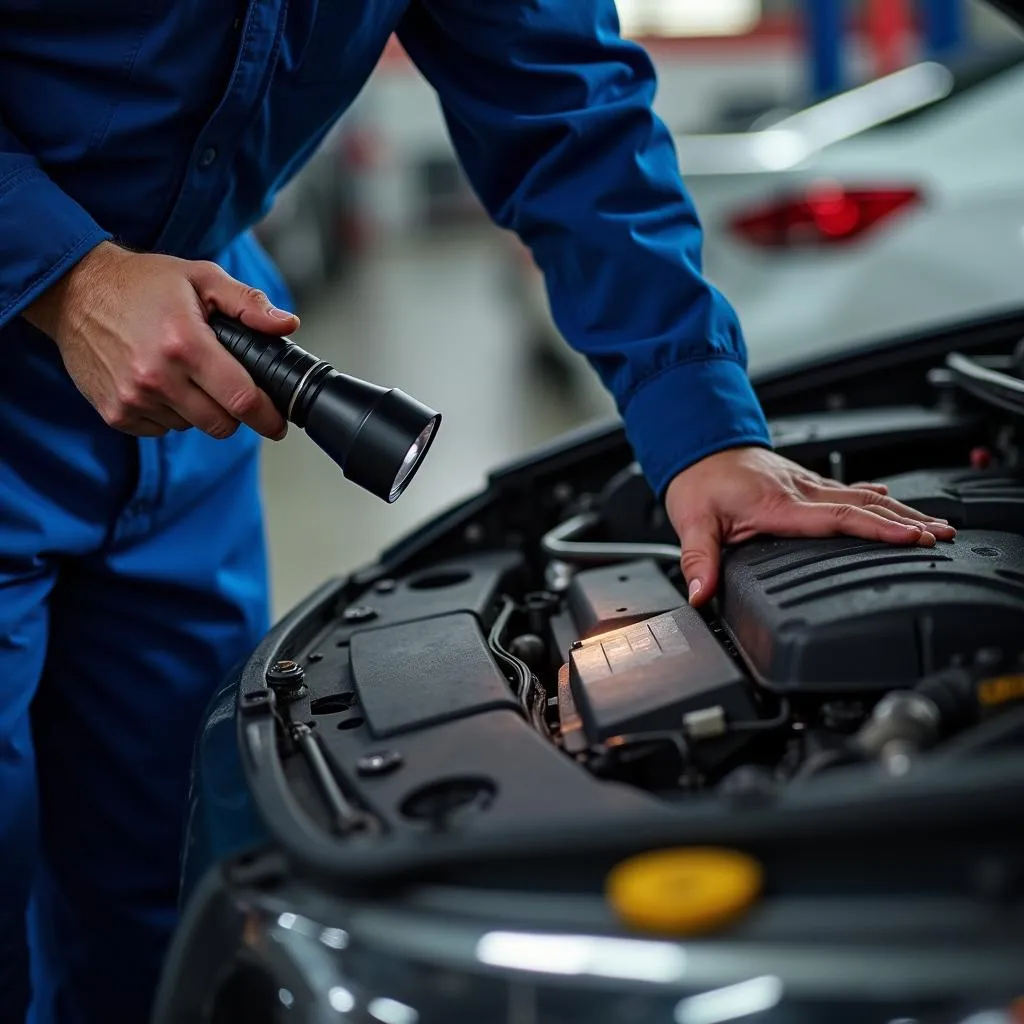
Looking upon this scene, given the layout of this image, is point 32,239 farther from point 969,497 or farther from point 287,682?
point 969,497

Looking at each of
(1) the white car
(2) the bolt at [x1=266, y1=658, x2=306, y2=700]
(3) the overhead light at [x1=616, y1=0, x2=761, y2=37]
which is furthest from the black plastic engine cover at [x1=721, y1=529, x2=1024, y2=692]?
(3) the overhead light at [x1=616, y1=0, x2=761, y2=37]

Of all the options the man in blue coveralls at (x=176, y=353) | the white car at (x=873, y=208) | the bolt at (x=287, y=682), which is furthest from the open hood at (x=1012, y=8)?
the bolt at (x=287, y=682)

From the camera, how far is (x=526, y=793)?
0.69 meters

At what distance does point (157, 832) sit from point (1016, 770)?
0.94 metres

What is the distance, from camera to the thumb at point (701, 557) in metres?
0.97

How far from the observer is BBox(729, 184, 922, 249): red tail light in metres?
2.13

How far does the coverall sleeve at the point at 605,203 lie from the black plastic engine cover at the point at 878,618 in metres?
0.23

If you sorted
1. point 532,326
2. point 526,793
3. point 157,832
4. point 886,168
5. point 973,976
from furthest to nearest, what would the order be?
point 532,326 → point 886,168 → point 157,832 → point 526,793 → point 973,976

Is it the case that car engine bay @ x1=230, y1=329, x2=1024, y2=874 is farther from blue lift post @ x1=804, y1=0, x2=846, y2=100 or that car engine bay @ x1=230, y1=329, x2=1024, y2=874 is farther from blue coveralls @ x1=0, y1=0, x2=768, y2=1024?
blue lift post @ x1=804, y1=0, x2=846, y2=100

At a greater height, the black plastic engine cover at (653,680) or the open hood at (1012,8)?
the open hood at (1012,8)

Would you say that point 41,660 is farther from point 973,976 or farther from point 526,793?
point 973,976

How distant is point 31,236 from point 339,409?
274 millimetres

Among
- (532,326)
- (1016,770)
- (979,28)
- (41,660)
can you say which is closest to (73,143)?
(41,660)

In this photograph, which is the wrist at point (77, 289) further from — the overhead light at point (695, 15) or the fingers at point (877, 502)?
the overhead light at point (695, 15)
